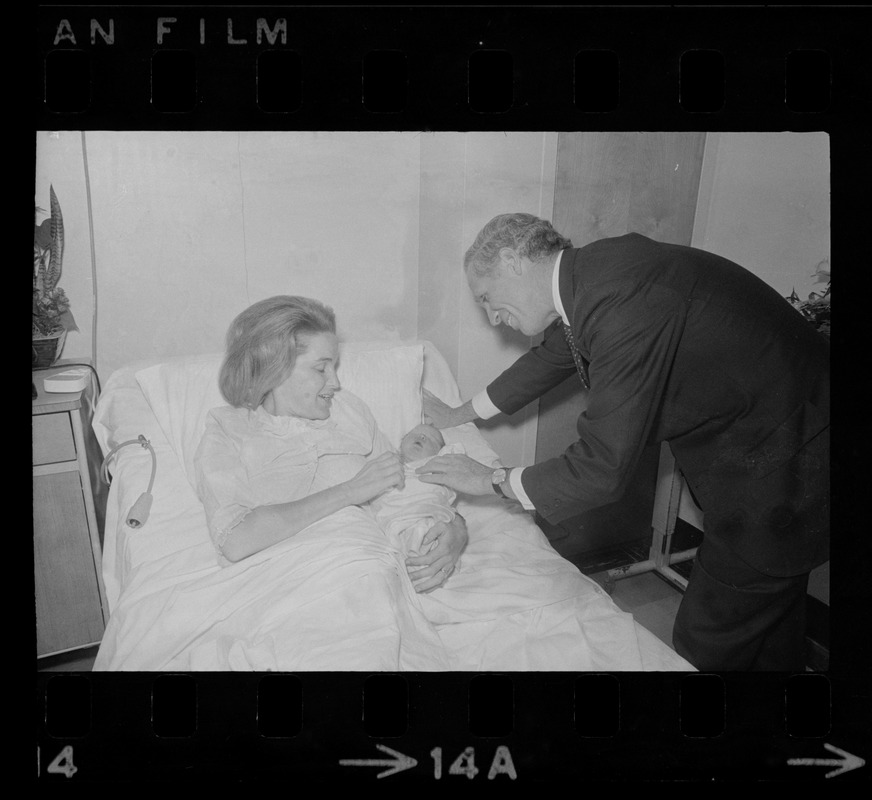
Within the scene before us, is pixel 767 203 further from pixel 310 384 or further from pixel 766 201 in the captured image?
pixel 310 384

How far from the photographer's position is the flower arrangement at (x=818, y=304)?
138 centimetres

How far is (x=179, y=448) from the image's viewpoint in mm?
1337

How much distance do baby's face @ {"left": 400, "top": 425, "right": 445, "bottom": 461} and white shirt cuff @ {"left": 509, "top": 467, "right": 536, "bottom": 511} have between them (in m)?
0.16

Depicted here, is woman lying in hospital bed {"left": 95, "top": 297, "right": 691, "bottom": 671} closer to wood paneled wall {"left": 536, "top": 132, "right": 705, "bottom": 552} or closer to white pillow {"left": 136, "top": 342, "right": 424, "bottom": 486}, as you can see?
white pillow {"left": 136, "top": 342, "right": 424, "bottom": 486}

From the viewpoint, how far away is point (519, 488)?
53.0 inches

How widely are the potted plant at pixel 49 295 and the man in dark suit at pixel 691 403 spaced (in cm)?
75
